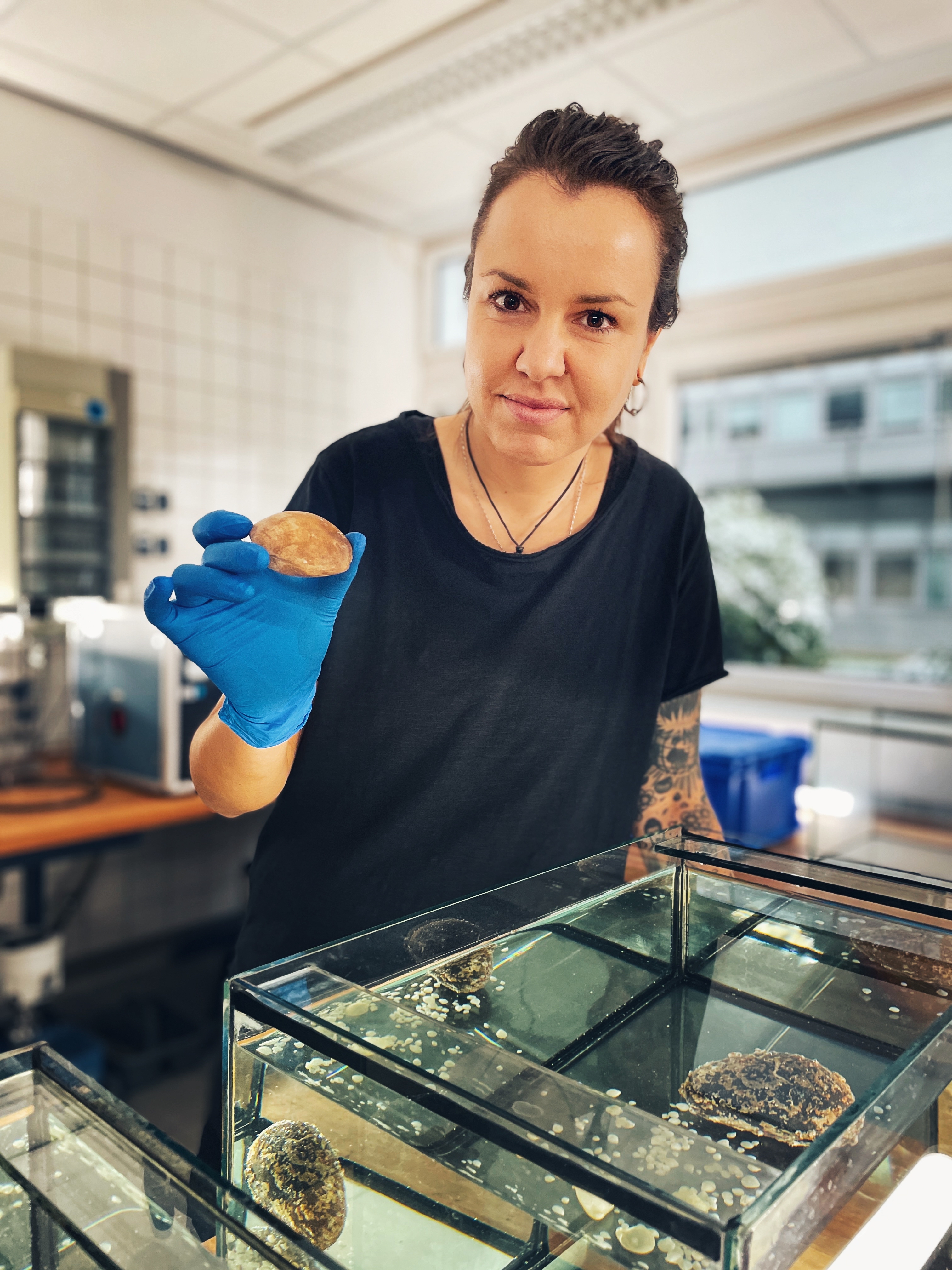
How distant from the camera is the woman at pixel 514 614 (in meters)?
0.76

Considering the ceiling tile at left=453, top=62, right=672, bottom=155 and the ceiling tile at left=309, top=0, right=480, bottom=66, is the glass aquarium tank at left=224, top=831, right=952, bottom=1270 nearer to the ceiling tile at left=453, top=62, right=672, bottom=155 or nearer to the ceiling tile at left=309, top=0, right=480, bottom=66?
the ceiling tile at left=309, top=0, right=480, bottom=66

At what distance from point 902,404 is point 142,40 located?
2550 mm

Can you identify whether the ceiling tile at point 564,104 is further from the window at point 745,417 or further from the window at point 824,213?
the window at point 745,417

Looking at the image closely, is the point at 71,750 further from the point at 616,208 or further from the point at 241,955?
the point at 616,208

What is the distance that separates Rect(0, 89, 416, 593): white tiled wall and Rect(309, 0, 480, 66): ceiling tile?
36.6 inches

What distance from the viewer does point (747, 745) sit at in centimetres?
248

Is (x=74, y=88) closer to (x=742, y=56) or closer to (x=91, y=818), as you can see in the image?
(x=742, y=56)

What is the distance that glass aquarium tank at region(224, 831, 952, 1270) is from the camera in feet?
1.37

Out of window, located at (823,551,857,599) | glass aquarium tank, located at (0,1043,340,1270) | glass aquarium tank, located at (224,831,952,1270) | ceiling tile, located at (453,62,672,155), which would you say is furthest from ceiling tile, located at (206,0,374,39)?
glass aquarium tank, located at (0,1043,340,1270)

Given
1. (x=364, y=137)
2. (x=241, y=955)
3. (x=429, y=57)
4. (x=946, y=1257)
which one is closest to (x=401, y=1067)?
(x=946, y=1257)

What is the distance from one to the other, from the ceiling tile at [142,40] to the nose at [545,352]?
2228 mm

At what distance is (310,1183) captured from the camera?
1.66 ft

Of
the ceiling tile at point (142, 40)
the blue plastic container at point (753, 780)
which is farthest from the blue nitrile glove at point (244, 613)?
the ceiling tile at point (142, 40)

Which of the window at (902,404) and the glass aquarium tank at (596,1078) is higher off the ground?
the window at (902,404)
